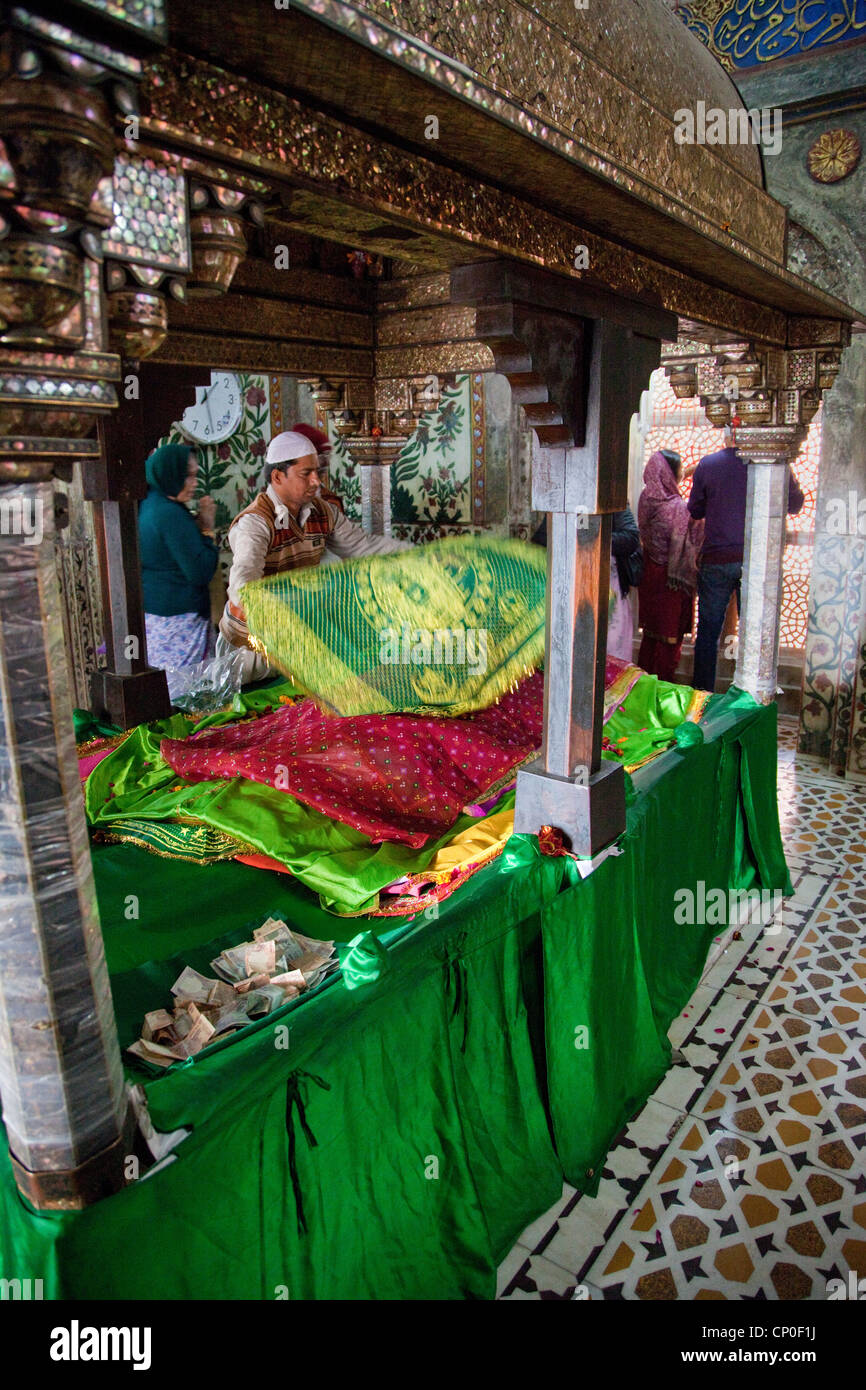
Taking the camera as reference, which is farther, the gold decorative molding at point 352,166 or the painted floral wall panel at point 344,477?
the painted floral wall panel at point 344,477

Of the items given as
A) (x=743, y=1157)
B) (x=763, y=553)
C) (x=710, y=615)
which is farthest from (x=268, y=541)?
(x=710, y=615)

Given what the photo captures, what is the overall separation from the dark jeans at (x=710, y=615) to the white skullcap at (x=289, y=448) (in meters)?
2.85

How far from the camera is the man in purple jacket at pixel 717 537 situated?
531 centimetres

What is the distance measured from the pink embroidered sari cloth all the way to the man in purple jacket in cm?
275

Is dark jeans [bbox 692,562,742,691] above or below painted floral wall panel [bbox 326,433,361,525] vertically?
below

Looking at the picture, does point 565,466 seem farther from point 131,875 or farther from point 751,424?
point 751,424

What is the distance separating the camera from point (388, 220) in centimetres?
152

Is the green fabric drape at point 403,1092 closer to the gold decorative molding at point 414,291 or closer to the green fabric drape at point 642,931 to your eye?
the green fabric drape at point 642,931

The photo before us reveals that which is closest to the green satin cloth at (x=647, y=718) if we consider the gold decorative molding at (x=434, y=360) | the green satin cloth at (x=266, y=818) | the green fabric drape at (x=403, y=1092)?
the green satin cloth at (x=266, y=818)

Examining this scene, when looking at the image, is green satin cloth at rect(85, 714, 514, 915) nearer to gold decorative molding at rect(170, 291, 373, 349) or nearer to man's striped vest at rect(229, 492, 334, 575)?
man's striped vest at rect(229, 492, 334, 575)

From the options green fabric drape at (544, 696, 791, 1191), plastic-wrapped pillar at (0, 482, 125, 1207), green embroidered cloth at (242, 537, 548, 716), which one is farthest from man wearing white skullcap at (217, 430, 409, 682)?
plastic-wrapped pillar at (0, 482, 125, 1207)

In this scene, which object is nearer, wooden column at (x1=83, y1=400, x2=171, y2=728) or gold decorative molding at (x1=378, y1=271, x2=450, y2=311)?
wooden column at (x1=83, y1=400, x2=171, y2=728)

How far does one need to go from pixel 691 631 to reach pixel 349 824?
4637 mm

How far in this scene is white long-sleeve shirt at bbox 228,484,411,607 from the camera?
3637mm
